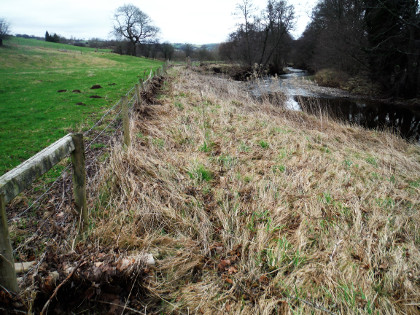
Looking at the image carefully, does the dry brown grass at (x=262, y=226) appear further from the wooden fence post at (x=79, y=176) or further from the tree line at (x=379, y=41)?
the tree line at (x=379, y=41)

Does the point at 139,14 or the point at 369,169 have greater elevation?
the point at 139,14

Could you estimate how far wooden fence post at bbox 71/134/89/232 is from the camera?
85.8 inches

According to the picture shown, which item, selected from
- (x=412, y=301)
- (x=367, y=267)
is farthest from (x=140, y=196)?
(x=412, y=301)

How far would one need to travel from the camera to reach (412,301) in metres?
2.06

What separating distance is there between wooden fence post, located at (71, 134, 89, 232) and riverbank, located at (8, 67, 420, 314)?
21cm

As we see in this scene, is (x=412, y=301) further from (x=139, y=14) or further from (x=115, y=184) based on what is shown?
(x=139, y=14)

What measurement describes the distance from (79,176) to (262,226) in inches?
79.9

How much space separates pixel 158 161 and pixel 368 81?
849 inches

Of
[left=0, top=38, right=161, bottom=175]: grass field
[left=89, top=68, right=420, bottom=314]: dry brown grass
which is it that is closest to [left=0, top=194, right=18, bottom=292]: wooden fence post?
[left=89, top=68, right=420, bottom=314]: dry brown grass

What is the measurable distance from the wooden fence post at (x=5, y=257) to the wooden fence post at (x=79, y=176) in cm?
87

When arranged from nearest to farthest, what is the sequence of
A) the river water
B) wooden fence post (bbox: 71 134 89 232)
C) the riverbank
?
the riverbank < wooden fence post (bbox: 71 134 89 232) < the river water

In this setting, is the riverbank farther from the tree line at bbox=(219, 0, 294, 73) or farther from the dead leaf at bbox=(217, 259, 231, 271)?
the tree line at bbox=(219, 0, 294, 73)

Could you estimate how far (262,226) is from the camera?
9.46 ft

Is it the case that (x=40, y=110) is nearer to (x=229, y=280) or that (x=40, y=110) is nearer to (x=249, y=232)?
(x=249, y=232)
